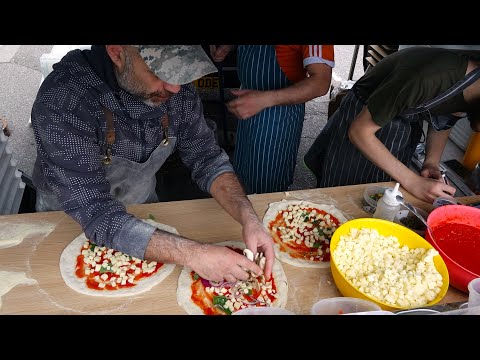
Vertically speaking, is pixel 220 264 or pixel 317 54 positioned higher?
pixel 317 54

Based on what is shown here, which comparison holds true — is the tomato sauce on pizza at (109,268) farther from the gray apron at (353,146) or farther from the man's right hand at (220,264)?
the gray apron at (353,146)

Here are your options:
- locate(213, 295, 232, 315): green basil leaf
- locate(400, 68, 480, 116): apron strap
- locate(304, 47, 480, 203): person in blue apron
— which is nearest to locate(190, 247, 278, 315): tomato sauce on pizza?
locate(213, 295, 232, 315): green basil leaf

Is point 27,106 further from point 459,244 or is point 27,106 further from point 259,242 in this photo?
point 459,244

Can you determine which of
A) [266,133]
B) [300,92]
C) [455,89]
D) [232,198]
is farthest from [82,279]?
[455,89]

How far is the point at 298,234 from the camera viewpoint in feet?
7.09

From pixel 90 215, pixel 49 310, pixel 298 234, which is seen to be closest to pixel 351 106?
pixel 298 234

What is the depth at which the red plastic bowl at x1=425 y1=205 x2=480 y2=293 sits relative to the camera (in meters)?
1.79

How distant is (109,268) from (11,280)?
43cm

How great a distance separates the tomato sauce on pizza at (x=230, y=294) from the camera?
1.75 meters

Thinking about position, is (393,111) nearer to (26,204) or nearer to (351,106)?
(351,106)

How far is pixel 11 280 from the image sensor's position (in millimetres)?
1783
